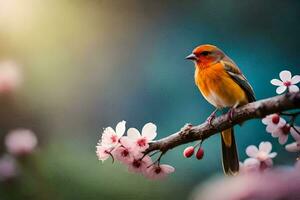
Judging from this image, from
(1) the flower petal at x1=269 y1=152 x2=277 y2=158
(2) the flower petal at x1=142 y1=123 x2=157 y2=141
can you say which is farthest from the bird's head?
(1) the flower petal at x1=269 y1=152 x2=277 y2=158

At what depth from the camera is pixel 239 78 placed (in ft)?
6.60

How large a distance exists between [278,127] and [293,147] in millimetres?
109

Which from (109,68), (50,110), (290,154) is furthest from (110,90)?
(290,154)

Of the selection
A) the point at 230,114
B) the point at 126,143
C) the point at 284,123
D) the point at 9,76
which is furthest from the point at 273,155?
the point at 9,76

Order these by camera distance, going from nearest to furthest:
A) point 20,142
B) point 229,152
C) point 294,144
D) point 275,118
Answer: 1. point 275,118
2. point 294,144
3. point 229,152
4. point 20,142

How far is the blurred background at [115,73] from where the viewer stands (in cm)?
212

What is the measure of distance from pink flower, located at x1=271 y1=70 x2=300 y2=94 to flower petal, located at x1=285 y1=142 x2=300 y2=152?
19 centimetres

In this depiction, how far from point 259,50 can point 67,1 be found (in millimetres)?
833

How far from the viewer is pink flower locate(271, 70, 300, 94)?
197 centimetres

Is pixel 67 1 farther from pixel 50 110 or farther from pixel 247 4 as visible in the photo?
pixel 247 4

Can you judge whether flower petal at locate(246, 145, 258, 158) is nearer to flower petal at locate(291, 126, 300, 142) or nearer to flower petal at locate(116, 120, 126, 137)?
flower petal at locate(291, 126, 300, 142)

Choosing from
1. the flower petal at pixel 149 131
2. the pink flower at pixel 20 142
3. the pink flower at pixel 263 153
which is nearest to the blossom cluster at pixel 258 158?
the pink flower at pixel 263 153

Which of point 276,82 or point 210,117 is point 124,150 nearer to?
point 210,117

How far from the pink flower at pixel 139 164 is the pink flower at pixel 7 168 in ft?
1.78
